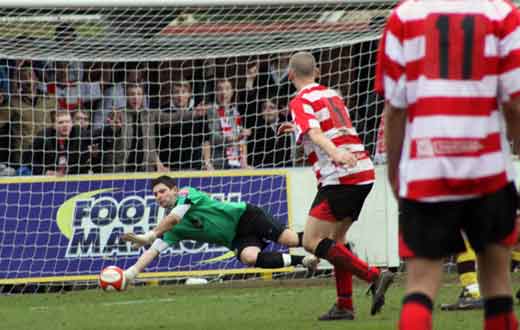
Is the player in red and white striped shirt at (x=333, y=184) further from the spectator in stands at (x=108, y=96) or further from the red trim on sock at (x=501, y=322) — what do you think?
the spectator in stands at (x=108, y=96)

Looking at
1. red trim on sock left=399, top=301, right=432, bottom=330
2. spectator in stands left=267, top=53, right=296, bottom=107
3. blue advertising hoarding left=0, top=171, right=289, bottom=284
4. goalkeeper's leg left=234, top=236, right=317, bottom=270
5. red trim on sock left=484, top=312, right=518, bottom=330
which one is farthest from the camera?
spectator in stands left=267, top=53, right=296, bottom=107

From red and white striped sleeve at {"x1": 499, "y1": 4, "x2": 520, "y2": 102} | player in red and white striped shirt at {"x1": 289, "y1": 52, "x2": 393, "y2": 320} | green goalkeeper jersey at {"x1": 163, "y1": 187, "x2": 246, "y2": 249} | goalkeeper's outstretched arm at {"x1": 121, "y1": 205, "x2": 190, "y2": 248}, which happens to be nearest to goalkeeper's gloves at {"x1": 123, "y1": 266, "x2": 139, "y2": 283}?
goalkeeper's outstretched arm at {"x1": 121, "y1": 205, "x2": 190, "y2": 248}

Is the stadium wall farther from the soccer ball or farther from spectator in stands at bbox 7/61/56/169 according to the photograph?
the soccer ball

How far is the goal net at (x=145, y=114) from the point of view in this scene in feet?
39.8

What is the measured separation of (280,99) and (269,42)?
705mm

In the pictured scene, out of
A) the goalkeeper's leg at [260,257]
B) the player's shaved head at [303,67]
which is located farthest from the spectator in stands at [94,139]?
the player's shaved head at [303,67]

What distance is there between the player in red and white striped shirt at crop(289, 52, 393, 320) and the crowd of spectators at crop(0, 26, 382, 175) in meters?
3.84

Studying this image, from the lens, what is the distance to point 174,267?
12.2m

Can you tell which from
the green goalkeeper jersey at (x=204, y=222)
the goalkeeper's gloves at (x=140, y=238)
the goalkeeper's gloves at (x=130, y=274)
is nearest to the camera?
the goalkeeper's gloves at (x=140, y=238)

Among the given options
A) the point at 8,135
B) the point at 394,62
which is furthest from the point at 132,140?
the point at 394,62

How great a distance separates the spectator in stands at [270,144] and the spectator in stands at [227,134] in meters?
0.11

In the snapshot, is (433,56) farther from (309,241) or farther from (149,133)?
(149,133)

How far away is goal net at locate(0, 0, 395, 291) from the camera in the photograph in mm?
12117

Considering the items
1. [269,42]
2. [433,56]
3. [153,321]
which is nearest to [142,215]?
[269,42]
